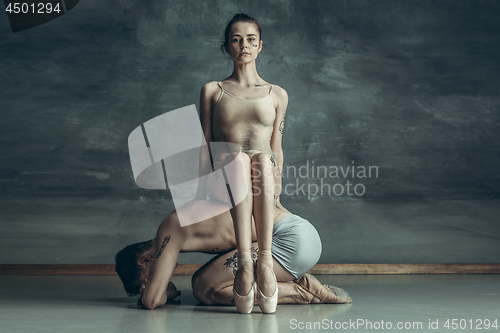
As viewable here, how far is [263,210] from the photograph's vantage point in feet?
6.70

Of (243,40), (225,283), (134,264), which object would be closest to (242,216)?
(225,283)

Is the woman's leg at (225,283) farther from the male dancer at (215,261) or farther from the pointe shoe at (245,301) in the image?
the pointe shoe at (245,301)

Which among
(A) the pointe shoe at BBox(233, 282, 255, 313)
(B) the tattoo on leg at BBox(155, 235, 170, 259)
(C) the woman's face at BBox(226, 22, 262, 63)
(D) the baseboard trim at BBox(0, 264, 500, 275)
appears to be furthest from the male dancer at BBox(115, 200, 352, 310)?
(D) the baseboard trim at BBox(0, 264, 500, 275)

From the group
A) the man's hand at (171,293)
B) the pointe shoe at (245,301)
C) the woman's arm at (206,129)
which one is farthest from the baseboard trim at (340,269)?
the pointe shoe at (245,301)

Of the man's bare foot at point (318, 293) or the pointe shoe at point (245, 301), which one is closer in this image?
the pointe shoe at point (245, 301)

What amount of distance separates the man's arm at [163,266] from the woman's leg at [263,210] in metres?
0.42

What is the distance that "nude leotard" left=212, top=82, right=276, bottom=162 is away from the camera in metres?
2.32

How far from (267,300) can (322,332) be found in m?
0.31

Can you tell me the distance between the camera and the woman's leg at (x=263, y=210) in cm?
201

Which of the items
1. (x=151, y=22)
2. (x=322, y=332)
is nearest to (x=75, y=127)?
(x=151, y=22)

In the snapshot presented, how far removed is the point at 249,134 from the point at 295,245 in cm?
57

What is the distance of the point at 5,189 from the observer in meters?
4.07

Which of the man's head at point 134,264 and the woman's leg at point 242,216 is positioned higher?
the woman's leg at point 242,216

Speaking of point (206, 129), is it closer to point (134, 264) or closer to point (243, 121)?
point (243, 121)
